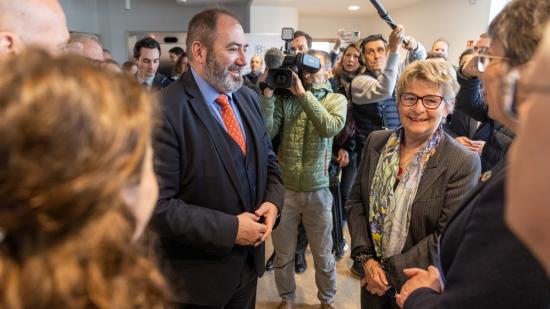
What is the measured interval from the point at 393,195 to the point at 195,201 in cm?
67

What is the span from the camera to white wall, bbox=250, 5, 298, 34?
6.43 m

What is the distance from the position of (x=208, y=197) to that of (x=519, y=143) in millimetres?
979

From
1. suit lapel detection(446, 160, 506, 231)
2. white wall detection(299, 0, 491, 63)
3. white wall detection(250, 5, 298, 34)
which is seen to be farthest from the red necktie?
white wall detection(250, 5, 298, 34)

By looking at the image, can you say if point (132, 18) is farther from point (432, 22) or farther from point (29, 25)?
point (29, 25)

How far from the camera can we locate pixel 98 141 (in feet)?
1.32

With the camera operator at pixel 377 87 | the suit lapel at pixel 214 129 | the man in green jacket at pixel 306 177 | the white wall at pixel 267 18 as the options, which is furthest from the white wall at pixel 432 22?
the suit lapel at pixel 214 129

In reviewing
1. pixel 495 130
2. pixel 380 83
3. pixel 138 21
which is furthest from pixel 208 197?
pixel 138 21

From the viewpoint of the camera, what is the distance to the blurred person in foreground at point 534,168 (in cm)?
34

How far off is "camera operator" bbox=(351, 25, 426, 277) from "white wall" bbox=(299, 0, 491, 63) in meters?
2.60

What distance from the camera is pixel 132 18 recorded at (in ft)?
24.1

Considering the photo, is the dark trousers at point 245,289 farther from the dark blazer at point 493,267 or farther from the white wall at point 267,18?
the white wall at point 267,18

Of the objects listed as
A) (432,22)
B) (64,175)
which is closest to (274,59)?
(64,175)

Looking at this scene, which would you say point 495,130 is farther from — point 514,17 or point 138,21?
point 138,21

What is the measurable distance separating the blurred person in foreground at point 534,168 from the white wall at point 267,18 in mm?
6479
